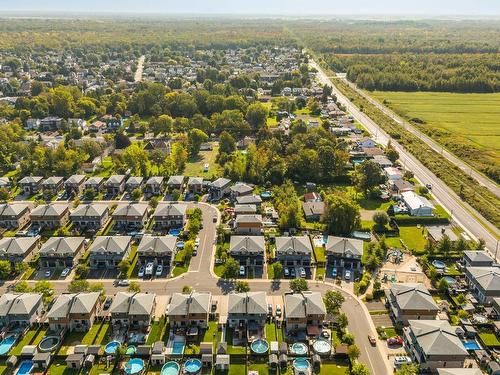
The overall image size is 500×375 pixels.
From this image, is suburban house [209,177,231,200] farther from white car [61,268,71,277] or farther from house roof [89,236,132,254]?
white car [61,268,71,277]

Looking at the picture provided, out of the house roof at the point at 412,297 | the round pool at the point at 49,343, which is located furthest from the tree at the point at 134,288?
the house roof at the point at 412,297

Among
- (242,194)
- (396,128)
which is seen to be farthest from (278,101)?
(242,194)

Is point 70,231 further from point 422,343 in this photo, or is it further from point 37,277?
point 422,343

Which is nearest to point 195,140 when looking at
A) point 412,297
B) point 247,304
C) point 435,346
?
point 247,304

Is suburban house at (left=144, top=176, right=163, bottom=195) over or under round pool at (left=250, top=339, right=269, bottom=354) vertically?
under

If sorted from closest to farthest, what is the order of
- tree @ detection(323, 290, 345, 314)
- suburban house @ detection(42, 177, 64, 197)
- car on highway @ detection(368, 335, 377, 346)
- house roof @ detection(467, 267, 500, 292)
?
car on highway @ detection(368, 335, 377, 346) < tree @ detection(323, 290, 345, 314) < house roof @ detection(467, 267, 500, 292) < suburban house @ detection(42, 177, 64, 197)

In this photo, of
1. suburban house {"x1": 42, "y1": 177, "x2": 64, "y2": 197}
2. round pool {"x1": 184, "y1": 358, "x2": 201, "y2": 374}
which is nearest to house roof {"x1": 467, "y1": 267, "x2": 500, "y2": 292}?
round pool {"x1": 184, "y1": 358, "x2": 201, "y2": 374}

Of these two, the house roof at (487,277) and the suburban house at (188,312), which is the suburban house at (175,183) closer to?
the suburban house at (188,312)
